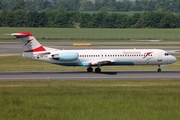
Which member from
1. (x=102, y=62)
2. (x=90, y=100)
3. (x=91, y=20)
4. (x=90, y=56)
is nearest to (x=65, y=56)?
(x=90, y=56)

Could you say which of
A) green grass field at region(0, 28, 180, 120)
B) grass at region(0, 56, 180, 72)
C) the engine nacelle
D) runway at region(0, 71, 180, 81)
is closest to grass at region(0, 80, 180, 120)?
green grass field at region(0, 28, 180, 120)

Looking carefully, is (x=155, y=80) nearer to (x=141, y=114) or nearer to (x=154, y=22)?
(x=141, y=114)

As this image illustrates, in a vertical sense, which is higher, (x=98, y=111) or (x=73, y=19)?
(x=73, y=19)

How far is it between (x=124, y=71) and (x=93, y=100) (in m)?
24.1

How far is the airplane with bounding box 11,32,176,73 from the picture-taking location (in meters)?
52.8

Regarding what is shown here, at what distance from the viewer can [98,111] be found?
27.8m

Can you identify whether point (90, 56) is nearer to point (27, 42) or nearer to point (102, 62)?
point (102, 62)

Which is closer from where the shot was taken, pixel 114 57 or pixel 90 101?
pixel 90 101

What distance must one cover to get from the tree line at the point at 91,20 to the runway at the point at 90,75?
112254mm

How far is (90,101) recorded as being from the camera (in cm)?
3125

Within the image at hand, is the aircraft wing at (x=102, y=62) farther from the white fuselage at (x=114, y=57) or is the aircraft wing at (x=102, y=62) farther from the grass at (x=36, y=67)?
the grass at (x=36, y=67)

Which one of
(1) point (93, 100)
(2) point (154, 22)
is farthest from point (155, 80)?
(2) point (154, 22)

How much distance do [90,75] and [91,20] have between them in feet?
398

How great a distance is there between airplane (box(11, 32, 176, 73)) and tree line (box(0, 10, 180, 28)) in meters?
110
